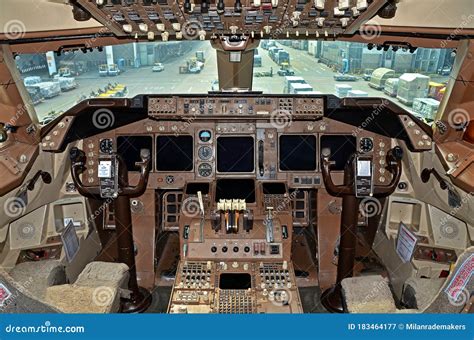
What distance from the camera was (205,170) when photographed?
157 inches

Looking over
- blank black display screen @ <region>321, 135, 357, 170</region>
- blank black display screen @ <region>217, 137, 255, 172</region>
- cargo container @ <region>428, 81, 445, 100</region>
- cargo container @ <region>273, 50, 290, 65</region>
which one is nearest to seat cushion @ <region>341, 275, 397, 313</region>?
blank black display screen @ <region>321, 135, 357, 170</region>

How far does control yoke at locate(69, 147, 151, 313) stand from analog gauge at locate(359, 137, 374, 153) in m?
1.96

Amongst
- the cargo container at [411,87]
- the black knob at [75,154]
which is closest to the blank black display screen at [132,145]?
the black knob at [75,154]

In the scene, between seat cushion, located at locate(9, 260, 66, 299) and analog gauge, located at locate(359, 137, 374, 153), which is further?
analog gauge, located at locate(359, 137, 374, 153)

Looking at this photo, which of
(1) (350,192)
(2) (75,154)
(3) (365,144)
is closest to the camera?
(1) (350,192)

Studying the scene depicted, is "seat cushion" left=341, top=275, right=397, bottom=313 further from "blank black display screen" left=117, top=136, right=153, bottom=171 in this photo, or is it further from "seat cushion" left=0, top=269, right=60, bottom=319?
"blank black display screen" left=117, top=136, right=153, bottom=171

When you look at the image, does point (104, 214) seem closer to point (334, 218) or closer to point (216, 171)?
point (216, 171)

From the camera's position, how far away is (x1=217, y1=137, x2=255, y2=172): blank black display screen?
401 centimetres

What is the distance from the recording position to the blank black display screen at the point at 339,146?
12.9 ft

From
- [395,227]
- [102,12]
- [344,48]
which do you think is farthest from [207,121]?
[395,227]

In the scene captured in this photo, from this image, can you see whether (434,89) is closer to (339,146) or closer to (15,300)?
(339,146)

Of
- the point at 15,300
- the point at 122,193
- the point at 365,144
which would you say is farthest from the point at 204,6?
the point at 365,144

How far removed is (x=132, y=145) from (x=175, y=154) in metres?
0.41

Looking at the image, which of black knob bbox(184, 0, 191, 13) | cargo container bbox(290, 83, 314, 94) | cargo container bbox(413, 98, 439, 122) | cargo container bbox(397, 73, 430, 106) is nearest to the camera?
black knob bbox(184, 0, 191, 13)
